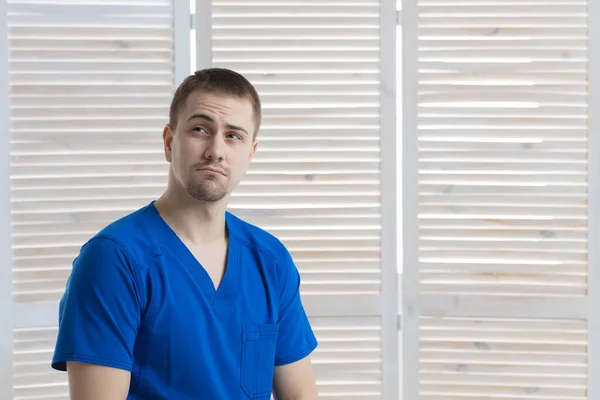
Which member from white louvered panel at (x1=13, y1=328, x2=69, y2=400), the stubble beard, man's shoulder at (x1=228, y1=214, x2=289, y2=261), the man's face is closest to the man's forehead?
the man's face

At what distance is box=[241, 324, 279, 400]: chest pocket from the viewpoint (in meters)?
1.23

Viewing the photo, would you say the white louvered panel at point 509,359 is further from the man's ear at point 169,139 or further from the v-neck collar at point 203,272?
the man's ear at point 169,139

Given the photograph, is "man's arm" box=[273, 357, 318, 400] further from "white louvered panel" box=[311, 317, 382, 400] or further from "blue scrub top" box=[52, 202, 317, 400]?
"white louvered panel" box=[311, 317, 382, 400]

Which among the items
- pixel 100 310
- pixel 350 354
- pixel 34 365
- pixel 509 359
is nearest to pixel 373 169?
pixel 350 354

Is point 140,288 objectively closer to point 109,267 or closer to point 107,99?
point 109,267

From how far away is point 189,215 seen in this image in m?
1.23

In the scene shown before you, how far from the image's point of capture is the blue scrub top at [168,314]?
3.54 ft

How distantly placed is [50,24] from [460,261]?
1.21 m

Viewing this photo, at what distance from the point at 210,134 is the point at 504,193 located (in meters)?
0.87

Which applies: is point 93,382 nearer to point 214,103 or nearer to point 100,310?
point 100,310

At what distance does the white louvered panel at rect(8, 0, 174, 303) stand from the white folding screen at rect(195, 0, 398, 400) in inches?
7.1

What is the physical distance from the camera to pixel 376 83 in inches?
68.6

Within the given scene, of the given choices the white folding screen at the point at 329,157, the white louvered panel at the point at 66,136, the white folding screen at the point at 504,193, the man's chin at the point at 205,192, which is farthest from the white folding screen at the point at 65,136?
the white folding screen at the point at 504,193

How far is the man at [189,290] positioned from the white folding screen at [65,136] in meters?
0.50
